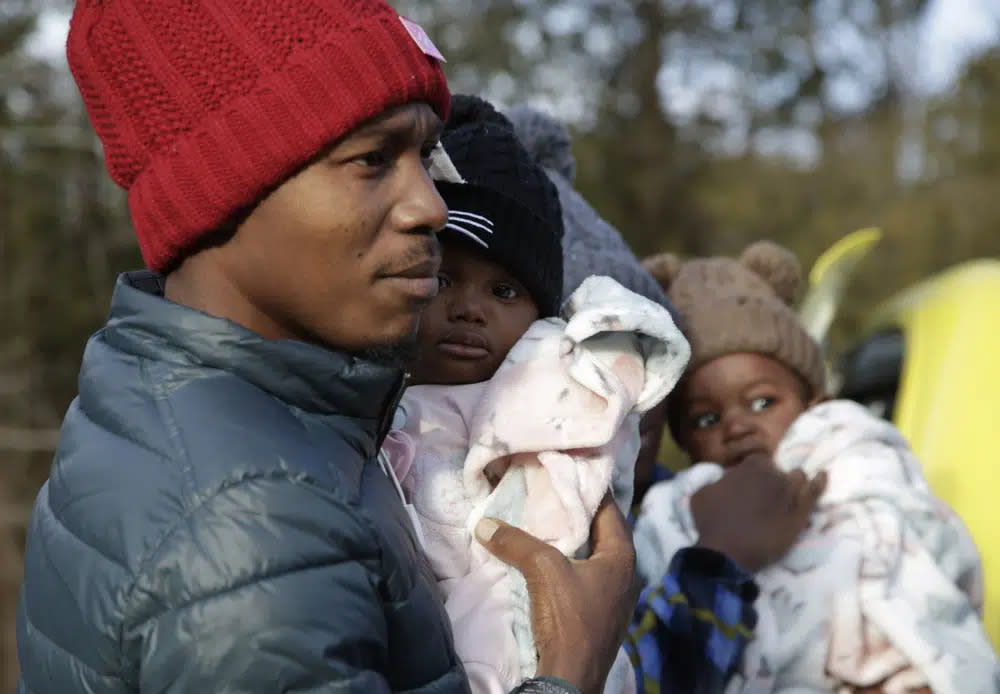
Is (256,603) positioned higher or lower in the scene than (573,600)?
higher

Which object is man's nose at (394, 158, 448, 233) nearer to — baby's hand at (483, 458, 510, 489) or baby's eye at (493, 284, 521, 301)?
baby's hand at (483, 458, 510, 489)

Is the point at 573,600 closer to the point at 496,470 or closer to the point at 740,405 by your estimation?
the point at 496,470

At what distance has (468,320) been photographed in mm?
1988

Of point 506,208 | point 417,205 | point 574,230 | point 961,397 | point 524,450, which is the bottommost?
point 961,397

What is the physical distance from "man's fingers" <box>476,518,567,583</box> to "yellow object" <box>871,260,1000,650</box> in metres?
2.27

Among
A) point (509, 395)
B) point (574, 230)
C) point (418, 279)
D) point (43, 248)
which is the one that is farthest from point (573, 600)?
point (43, 248)

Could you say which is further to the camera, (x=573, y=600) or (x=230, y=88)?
(x=573, y=600)

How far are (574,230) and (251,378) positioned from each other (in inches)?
53.9

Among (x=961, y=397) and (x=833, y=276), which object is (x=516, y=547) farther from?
(x=961, y=397)

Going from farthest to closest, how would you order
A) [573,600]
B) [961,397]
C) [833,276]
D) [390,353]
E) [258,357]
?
[961,397] → [833,276] → [573,600] → [390,353] → [258,357]

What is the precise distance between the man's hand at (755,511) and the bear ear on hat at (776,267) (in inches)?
24.2

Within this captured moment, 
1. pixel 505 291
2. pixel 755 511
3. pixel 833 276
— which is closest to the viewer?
pixel 505 291

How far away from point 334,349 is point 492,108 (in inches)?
36.5

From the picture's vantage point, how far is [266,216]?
4.69 feet
